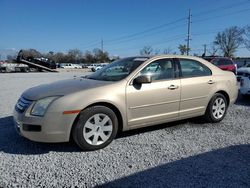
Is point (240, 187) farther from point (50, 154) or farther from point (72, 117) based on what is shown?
point (50, 154)

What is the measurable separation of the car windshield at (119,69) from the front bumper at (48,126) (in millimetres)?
1147

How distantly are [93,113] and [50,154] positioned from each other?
34.1 inches

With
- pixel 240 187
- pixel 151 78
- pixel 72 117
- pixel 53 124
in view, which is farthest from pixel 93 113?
pixel 240 187

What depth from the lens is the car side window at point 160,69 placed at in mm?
4436

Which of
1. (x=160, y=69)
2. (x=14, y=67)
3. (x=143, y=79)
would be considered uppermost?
(x=160, y=69)

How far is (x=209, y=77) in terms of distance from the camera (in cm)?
515

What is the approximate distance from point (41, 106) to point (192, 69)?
298cm

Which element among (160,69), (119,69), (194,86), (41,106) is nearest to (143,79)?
(160,69)

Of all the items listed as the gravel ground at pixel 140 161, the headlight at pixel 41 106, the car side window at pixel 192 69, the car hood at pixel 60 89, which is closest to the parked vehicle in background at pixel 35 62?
the gravel ground at pixel 140 161

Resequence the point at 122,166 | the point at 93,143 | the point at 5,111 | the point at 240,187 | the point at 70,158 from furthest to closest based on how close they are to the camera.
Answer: the point at 5,111 → the point at 93,143 → the point at 70,158 → the point at 122,166 → the point at 240,187

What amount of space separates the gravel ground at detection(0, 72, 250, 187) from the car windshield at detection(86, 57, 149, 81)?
3.57ft

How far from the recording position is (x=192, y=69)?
5012mm

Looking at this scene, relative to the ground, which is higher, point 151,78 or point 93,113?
point 151,78

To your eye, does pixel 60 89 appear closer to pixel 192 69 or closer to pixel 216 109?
pixel 192 69
